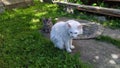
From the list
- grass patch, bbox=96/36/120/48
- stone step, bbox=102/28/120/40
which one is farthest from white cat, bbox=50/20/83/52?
stone step, bbox=102/28/120/40

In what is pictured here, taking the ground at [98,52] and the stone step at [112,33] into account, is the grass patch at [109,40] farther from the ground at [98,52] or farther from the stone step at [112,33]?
the stone step at [112,33]

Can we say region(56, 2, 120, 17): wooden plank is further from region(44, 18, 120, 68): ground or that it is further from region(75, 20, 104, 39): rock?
region(44, 18, 120, 68): ground

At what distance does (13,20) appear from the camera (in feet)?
24.3

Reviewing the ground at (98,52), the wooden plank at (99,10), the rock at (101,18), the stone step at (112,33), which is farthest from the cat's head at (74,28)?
the rock at (101,18)

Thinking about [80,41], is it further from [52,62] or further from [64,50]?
[52,62]

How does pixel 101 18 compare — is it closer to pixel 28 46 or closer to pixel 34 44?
pixel 34 44

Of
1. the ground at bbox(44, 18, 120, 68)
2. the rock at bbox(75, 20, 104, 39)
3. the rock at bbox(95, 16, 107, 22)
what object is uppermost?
the rock at bbox(95, 16, 107, 22)

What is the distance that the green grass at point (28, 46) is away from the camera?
4891mm

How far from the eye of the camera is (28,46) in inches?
222

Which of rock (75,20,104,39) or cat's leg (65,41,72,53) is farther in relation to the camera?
rock (75,20,104,39)

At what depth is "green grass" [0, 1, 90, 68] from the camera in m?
4.89

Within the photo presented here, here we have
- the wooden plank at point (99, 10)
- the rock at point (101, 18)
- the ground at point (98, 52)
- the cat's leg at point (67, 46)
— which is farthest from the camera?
the rock at point (101, 18)

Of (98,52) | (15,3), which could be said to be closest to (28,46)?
(98,52)

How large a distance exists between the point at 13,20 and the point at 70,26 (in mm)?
3443
